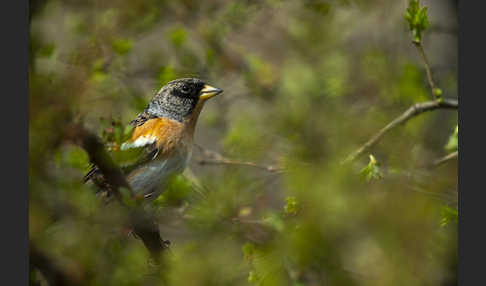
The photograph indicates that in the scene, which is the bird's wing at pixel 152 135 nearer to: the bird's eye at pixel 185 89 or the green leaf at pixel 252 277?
the bird's eye at pixel 185 89

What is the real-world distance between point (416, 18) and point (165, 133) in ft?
3.64

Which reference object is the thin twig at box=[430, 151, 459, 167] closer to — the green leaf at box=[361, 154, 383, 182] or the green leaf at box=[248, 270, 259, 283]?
the green leaf at box=[361, 154, 383, 182]

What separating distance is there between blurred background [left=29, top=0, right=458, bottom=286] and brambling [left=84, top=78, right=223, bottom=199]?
0.11 meters

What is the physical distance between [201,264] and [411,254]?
1.54 ft

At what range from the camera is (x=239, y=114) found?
3.40 meters

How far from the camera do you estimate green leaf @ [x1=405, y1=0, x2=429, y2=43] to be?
73.6 inches

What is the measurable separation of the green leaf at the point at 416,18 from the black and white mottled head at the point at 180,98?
3.24ft

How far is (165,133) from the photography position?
2438 millimetres

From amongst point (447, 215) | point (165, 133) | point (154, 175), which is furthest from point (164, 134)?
point (447, 215)

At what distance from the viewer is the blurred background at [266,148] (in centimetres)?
120

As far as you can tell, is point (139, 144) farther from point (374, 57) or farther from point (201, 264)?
point (374, 57)

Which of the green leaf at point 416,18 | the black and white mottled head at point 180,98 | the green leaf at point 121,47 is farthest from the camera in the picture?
the black and white mottled head at point 180,98

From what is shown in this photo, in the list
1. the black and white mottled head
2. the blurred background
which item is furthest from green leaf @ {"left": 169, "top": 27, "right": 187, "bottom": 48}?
the black and white mottled head

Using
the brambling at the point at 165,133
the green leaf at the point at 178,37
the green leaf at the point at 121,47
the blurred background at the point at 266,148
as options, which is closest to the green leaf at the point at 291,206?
the blurred background at the point at 266,148
